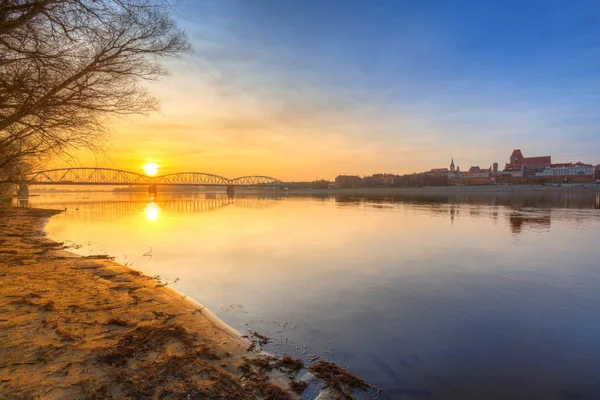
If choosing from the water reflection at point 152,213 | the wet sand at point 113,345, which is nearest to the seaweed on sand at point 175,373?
the wet sand at point 113,345

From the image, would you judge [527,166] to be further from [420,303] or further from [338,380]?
[338,380]

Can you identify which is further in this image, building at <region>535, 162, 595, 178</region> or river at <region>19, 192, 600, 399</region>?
building at <region>535, 162, 595, 178</region>

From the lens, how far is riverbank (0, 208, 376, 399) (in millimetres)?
4848

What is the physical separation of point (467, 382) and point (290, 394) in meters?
3.31

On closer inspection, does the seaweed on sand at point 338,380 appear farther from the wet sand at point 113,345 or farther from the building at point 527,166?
the building at point 527,166

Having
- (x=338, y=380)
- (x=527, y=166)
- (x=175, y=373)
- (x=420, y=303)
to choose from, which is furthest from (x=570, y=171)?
(x=175, y=373)

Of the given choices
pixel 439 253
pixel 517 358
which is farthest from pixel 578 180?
pixel 517 358

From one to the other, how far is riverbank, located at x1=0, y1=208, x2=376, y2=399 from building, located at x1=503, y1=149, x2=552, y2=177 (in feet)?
702

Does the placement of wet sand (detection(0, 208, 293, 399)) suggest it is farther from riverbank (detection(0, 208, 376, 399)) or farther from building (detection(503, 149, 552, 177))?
building (detection(503, 149, 552, 177))

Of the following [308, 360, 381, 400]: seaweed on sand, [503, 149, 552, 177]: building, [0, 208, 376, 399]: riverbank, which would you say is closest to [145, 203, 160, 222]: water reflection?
[0, 208, 376, 399]: riverbank

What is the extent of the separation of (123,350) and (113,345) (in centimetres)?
38

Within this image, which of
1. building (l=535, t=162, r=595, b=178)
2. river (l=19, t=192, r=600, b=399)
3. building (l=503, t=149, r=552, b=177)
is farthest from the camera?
building (l=503, t=149, r=552, b=177)

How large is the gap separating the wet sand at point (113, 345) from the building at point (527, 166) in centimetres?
21416

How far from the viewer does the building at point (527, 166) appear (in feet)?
599
